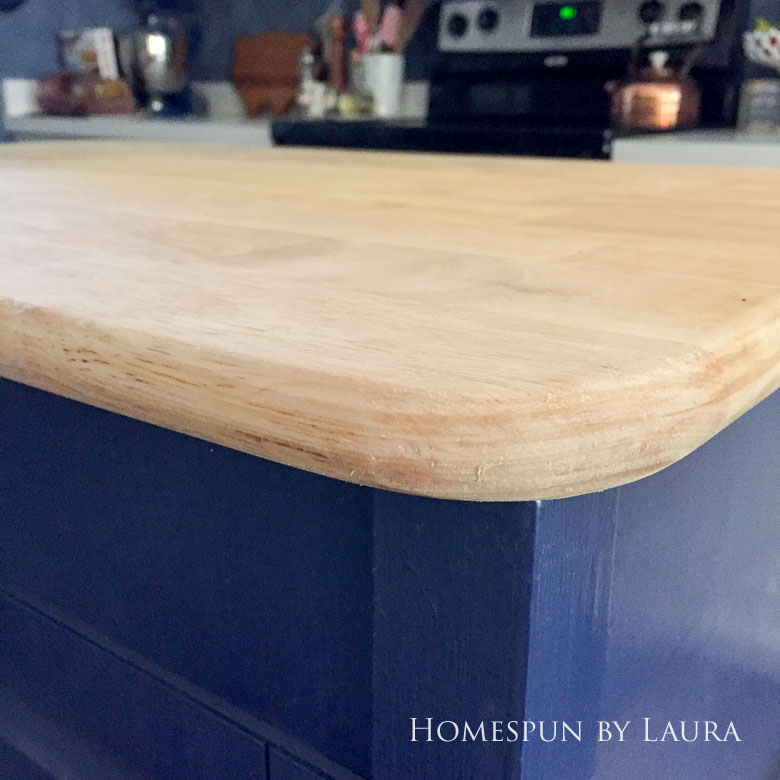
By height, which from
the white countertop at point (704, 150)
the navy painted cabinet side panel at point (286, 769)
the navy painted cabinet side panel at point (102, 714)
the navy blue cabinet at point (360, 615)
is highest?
the white countertop at point (704, 150)

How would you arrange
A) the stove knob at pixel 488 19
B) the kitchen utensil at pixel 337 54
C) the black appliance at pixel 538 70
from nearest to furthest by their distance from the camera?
1. the black appliance at pixel 538 70
2. the stove knob at pixel 488 19
3. the kitchen utensil at pixel 337 54

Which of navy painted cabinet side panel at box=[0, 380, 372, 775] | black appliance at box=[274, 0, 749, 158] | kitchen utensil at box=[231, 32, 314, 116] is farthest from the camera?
kitchen utensil at box=[231, 32, 314, 116]

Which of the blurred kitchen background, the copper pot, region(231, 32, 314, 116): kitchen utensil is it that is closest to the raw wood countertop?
the blurred kitchen background

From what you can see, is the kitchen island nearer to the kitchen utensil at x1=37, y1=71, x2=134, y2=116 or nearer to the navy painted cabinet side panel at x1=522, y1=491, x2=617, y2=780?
the navy painted cabinet side panel at x1=522, y1=491, x2=617, y2=780

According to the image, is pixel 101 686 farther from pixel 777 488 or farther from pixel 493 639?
pixel 777 488


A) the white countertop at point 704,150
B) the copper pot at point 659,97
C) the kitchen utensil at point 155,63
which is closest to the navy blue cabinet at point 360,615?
the white countertop at point 704,150

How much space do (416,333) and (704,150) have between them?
4.89 feet

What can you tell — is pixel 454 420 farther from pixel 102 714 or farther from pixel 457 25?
pixel 457 25

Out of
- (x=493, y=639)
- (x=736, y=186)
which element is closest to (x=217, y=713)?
(x=493, y=639)

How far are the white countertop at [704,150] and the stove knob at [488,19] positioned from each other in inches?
27.5

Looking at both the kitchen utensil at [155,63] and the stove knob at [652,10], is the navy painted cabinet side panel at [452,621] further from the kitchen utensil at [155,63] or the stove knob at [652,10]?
the kitchen utensil at [155,63]

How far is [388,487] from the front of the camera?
0.28 metres

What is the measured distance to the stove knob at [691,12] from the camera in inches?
77.4

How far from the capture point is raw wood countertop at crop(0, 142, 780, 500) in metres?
0.26
